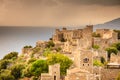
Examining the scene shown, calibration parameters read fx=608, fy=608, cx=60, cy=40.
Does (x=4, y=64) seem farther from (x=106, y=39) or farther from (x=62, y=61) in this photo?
(x=62, y=61)

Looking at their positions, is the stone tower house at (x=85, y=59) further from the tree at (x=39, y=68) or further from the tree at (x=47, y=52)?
the tree at (x=47, y=52)

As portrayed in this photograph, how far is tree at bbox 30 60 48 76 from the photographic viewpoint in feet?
99.0

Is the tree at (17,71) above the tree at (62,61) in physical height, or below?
below

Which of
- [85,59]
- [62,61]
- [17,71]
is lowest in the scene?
[17,71]

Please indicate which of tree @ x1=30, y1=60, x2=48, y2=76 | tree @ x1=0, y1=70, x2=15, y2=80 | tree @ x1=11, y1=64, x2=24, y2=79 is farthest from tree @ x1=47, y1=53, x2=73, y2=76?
tree @ x1=0, y1=70, x2=15, y2=80

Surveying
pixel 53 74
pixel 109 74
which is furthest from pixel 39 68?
pixel 109 74

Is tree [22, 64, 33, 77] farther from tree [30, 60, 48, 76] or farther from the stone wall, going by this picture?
the stone wall

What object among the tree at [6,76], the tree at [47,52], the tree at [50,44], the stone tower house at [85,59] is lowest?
the tree at [6,76]

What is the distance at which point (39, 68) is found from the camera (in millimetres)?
30344

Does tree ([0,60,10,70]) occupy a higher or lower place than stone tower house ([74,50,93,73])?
lower

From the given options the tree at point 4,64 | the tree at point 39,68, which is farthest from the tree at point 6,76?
the tree at point 39,68

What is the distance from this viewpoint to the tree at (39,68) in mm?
30164

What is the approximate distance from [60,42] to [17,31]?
2390 centimetres

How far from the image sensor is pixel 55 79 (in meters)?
27.2
